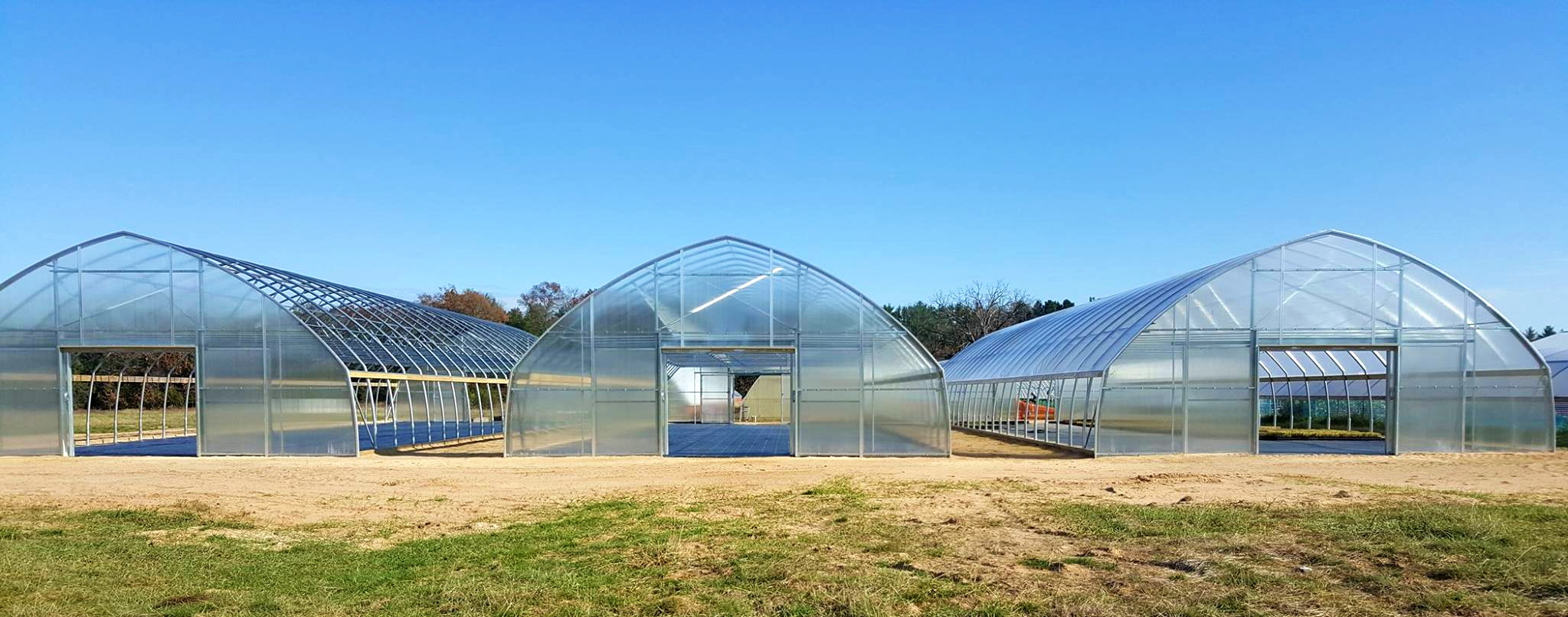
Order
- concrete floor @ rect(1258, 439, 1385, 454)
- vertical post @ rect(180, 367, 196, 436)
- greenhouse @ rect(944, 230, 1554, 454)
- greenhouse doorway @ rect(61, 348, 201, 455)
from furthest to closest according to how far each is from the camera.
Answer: vertical post @ rect(180, 367, 196, 436) < greenhouse doorway @ rect(61, 348, 201, 455) < concrete floor @ rect(1258, 439, 1385, 454) < greenhouse @ rect(944, 230, 1554, 454)

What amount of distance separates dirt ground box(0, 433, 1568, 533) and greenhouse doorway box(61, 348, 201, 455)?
289 cm

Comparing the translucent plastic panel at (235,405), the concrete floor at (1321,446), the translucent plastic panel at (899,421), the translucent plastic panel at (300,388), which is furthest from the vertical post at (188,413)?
the concrete floor at (1321,446)

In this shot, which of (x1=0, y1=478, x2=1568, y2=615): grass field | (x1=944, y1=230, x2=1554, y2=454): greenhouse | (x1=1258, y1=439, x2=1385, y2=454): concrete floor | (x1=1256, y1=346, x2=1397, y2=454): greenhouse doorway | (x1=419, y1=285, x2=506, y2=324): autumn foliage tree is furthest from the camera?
(x1=419, y1=285, x2=506, y2=324): autumn foliage tree

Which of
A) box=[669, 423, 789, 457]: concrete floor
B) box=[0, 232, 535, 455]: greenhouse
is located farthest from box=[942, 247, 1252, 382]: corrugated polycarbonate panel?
box=[0, 232, 535, 455]: greenhouse

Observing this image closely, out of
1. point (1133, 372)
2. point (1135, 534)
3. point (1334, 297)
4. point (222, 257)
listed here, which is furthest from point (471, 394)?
point (1135, 534)

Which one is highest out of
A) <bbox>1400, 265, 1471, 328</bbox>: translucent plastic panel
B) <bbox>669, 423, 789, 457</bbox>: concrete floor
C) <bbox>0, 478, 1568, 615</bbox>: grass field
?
<bbox>1400, 265, 1471, 328</bbox>: translucent plastic panel

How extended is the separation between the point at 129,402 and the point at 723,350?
40122 millimetres

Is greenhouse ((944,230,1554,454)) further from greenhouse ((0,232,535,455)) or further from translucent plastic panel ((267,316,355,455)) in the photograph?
greenhouse ((0,232,535,455))

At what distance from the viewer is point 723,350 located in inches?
1011

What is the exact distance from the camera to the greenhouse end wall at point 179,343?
25984 mm

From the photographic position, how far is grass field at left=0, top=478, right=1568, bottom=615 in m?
9.25

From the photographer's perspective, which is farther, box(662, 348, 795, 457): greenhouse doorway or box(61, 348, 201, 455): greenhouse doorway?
box(662, 348, 795, 457): greenhouse doorway

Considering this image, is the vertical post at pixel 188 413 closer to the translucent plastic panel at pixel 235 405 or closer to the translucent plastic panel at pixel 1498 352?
the translucent plastic panel at pixel 235 405

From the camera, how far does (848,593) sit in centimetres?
955
